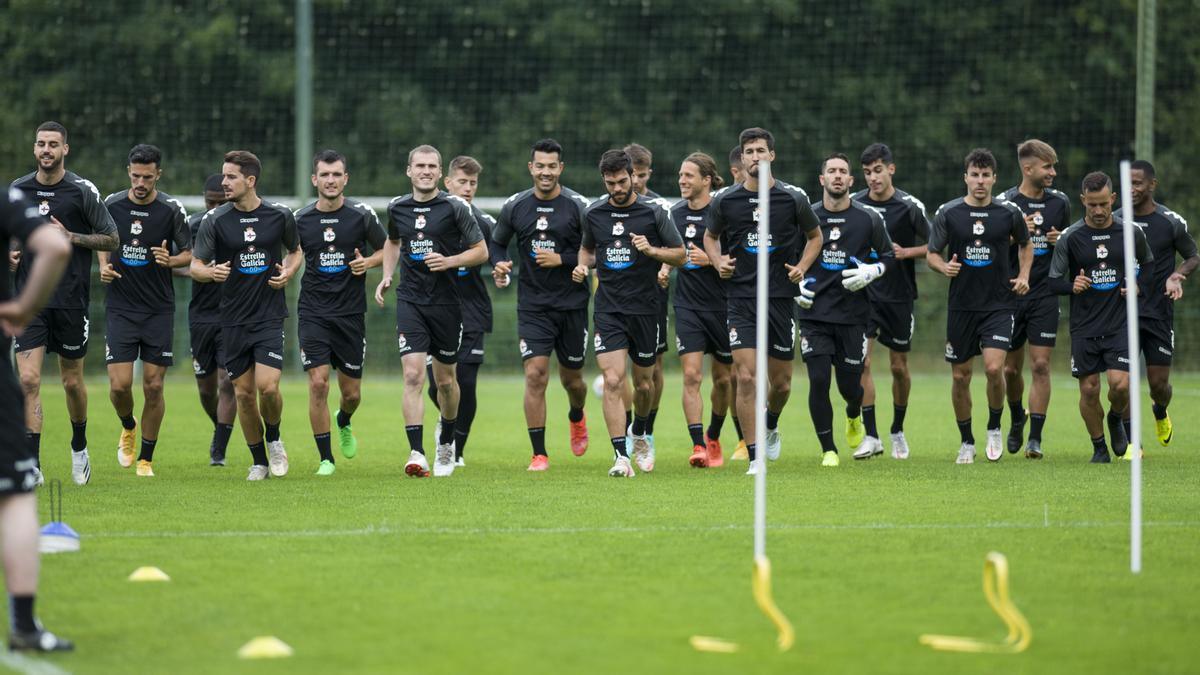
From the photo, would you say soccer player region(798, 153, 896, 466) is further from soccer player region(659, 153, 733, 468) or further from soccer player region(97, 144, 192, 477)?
soccer player region(97, 144, 192, 477)

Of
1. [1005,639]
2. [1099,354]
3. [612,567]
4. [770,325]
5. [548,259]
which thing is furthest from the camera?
[1099,354]

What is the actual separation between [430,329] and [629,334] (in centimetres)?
159

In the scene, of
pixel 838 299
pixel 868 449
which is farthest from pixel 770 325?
pixel 868 449

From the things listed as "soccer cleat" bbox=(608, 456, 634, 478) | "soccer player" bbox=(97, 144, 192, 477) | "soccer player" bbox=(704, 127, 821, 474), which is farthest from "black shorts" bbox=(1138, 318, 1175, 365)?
"soccer player" bbox=(97, 144, 192, 477)

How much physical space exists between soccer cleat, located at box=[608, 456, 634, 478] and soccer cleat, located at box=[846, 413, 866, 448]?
2.59m

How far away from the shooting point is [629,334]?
13680 mm

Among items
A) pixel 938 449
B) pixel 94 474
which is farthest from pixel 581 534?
pixel 938 449

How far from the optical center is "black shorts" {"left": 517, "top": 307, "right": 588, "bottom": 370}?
1366 centimetres

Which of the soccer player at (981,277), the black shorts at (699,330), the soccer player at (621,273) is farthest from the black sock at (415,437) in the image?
the soccer player at (981,277)

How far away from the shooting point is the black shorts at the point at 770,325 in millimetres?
13438

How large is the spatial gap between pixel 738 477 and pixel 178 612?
6.38 meters

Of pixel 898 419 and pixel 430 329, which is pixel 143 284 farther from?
pixel 898 419

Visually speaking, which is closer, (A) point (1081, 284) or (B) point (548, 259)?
(B) point (548, 259)

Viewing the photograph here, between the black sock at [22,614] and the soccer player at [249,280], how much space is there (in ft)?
20.5
